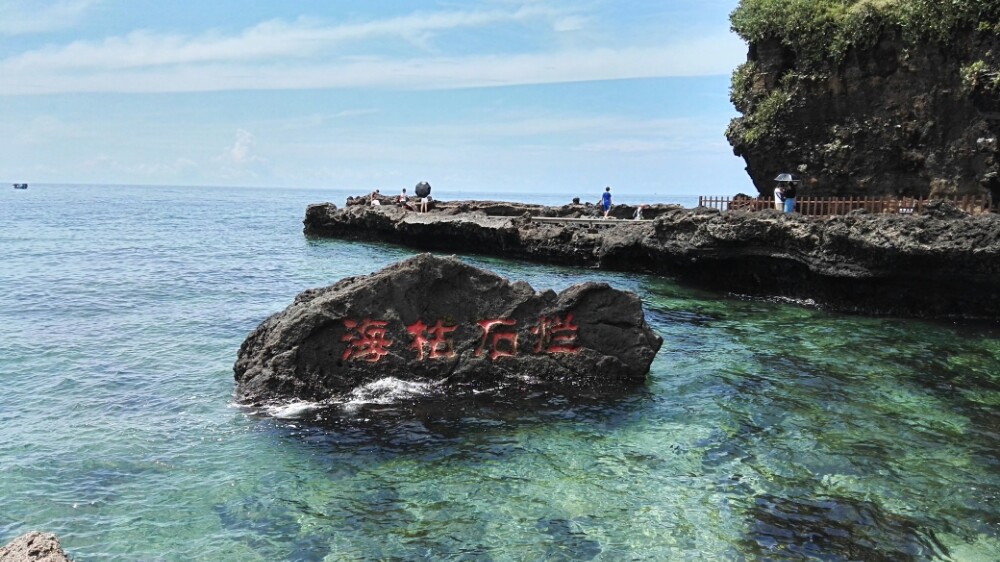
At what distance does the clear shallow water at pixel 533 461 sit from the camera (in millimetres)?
6438

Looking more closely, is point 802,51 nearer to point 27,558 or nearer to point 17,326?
point 17,326

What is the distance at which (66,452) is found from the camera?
8383 millimetres

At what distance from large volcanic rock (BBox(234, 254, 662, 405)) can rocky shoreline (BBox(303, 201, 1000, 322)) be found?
902cm

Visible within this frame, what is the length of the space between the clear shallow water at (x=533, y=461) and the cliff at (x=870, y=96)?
41.1 ft

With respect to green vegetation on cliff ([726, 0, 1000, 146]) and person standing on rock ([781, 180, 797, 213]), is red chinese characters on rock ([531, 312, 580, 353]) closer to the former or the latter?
person standing on rock ([781, 180, 797, 213])

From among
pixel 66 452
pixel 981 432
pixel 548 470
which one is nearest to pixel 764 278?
pixel 981 432

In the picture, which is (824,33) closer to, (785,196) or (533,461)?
(785,196)

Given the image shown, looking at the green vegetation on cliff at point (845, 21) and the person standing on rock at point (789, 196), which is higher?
the green vegetation on cliff at point (845, 21)

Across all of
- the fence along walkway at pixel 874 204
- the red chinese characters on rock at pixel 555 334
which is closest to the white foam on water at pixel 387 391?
the red chinese characters on rock at pixel 555 334

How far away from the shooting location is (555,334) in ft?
35.6

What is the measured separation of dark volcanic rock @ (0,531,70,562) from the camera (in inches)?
161

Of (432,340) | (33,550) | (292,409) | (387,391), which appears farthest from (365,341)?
(33,550)

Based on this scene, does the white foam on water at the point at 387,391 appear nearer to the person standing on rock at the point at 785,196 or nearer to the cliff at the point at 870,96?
the person standing on rock at the point at 785,196

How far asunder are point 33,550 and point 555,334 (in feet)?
25.2
